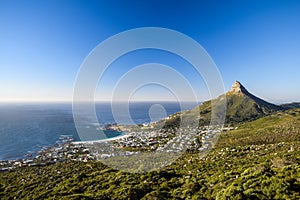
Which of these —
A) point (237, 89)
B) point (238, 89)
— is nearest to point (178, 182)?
point (238, 89)

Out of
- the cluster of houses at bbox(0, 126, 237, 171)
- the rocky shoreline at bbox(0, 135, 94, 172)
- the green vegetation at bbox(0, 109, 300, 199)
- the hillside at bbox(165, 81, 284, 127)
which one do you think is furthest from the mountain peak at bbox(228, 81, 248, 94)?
the green vegetation at bbox(0, 109, 300, 199)

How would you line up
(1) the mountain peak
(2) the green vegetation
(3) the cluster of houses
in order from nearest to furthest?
(2) the green vegetation < (3) the cluster of houses < (1) the mountain peak

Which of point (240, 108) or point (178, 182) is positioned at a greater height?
point (240, 108)

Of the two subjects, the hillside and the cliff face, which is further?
the cliff face

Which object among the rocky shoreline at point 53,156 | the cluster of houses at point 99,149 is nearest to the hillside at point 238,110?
the cluster of houses at point 99,149

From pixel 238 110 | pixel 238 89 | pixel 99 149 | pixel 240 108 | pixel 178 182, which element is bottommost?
pixel 99 149

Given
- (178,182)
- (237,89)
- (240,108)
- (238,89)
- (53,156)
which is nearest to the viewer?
(178,182)

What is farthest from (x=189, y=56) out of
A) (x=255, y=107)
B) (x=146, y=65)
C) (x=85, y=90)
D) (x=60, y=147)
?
(x=255, y=107)

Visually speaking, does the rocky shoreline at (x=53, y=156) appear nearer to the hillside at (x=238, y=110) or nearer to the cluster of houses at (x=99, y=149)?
the cluster of houses at (x=99, y=149)

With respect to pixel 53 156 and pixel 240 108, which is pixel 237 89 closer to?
pixel 240 108

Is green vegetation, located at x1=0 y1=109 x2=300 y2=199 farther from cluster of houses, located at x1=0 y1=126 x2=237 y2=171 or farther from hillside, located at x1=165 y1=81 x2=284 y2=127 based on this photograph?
hillside, located at x1=165 y1=81 x2=284 y2=127

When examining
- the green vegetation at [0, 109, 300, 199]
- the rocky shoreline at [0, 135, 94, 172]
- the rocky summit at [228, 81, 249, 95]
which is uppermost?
the rocky summit at [228, 81, 249, 95]
